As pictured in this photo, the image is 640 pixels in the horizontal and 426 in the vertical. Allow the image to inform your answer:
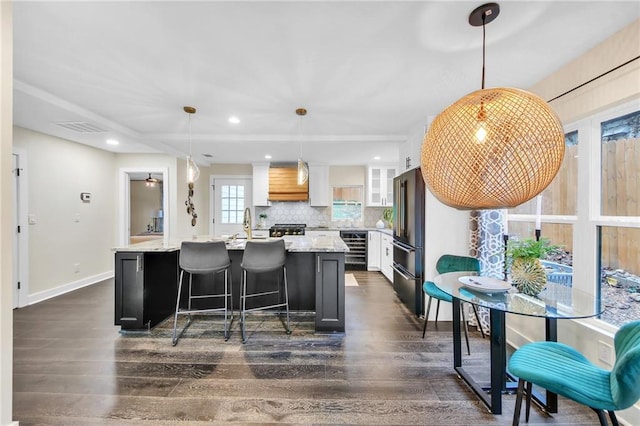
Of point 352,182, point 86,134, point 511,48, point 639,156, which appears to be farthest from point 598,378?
point 86,134

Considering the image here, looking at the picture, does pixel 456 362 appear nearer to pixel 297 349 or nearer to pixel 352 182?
pixel 297 349

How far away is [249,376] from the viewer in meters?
2.11

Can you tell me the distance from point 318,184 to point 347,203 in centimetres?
85

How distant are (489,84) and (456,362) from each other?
2377 mm

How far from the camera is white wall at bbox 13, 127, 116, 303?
3740 mm

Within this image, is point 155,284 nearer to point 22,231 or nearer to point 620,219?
point 22,231

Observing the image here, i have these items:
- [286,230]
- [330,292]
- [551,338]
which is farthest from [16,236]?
[551,338]

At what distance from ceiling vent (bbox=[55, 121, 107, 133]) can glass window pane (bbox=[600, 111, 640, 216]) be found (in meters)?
5.04

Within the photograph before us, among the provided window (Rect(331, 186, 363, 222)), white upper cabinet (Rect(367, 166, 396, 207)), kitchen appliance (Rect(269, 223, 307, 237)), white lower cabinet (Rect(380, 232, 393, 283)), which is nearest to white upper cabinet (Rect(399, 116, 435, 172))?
white lower cabinet (Rect(380, 232, 393, 283))

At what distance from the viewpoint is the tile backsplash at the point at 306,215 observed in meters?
6.26

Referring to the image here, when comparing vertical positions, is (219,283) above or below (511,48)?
below

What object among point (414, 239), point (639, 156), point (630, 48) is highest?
point (630, 48)

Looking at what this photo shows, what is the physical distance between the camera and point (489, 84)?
241 cm

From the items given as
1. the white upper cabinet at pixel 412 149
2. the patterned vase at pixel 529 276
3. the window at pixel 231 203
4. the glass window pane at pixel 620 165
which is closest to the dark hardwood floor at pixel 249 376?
the patterned vase at pixel 529 276
